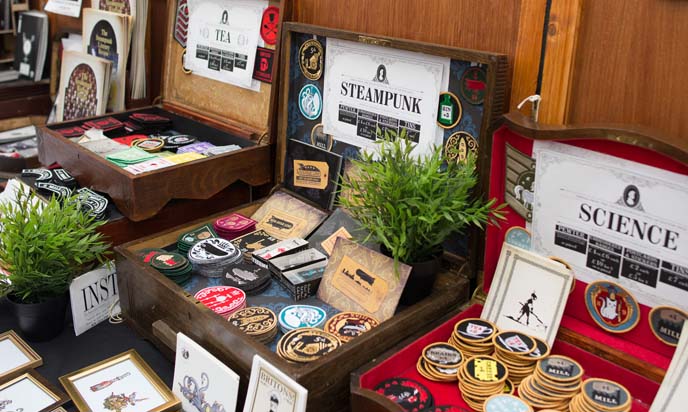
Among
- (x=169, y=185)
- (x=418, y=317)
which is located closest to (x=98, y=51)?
(x=169, y=185)

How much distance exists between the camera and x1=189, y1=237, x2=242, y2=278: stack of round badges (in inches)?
76.5

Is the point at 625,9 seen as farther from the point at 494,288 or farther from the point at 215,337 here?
the point at 215,337

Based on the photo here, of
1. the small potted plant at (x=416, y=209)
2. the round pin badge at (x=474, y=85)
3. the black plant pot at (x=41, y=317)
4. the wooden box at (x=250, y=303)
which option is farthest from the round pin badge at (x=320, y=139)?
the black plant pot at (x=41, y=317)

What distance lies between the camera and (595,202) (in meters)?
1.50

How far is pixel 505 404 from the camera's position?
1429mm

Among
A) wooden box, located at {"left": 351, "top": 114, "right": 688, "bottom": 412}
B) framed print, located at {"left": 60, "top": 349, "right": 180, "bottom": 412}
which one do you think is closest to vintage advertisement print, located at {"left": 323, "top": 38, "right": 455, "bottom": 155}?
wooden box, located at {"left": 351, "top": 114, "right": 688, "bottom": 412}

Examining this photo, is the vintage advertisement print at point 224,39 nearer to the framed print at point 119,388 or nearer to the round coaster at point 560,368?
the framed print at point 119,388

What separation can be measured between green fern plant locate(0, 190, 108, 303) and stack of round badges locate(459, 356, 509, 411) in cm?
117

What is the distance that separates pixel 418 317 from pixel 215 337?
529mm

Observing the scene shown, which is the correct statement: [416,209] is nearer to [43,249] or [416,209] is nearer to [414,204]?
[414,204]

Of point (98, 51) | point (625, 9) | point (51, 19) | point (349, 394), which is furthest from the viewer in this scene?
point (51, 19)

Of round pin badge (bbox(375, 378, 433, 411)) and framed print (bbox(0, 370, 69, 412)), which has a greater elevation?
round pin badge (bbox(375, 378, 433, 411))

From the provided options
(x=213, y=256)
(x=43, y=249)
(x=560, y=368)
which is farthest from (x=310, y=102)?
(x=560, y=368)

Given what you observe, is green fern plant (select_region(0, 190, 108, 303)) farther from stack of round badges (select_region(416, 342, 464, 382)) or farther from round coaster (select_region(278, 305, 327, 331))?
stack of round badges (select_region(416, 342, 464, 382))
